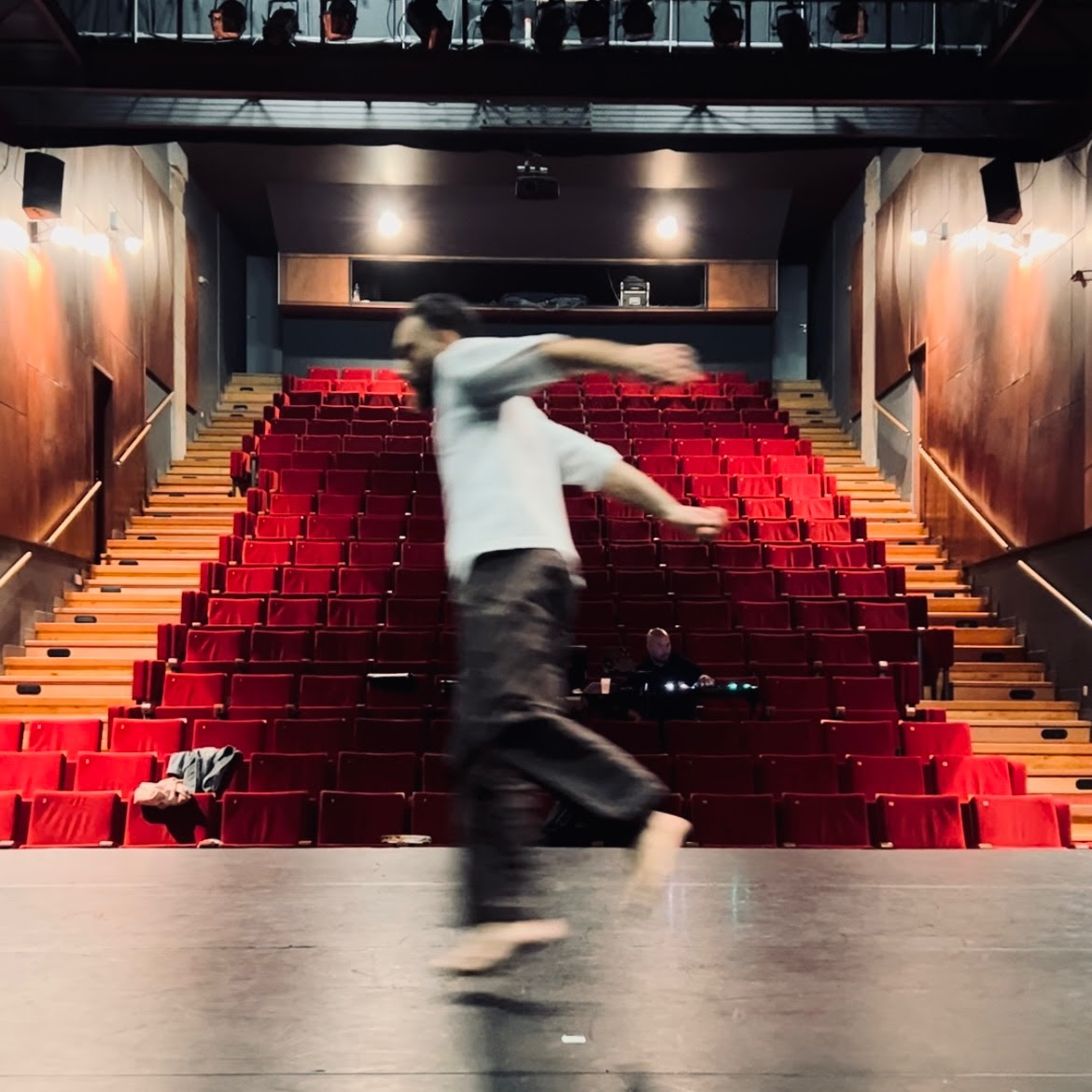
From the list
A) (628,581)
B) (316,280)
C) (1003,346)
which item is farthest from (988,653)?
(316,280)

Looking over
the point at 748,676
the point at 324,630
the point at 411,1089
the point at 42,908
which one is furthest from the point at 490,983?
the point at 324,630

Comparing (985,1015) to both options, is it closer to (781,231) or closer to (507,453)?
(507,453)

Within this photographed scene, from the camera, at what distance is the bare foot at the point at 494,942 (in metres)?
1.29

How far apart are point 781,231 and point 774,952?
355 inches

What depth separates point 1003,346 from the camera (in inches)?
245

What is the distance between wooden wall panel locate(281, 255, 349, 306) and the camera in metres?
10.1

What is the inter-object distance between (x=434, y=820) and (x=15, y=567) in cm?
290

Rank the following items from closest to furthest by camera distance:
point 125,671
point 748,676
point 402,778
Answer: point 402,778
point 748,676
point 125,671

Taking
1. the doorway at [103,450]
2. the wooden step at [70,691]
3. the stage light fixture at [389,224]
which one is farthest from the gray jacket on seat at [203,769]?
the stage light fixture at [389,224]

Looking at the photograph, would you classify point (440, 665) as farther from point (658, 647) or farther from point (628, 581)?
point (628, 581)

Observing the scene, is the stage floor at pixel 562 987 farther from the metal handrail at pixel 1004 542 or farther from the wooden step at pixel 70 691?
the metal handrail at pixel 1004 542

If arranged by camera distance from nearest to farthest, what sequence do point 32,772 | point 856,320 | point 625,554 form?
point 32,772
point 625,554
point 856,320

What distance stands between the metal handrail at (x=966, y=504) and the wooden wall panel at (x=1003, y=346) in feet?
0.13

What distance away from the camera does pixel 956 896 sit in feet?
5.97
